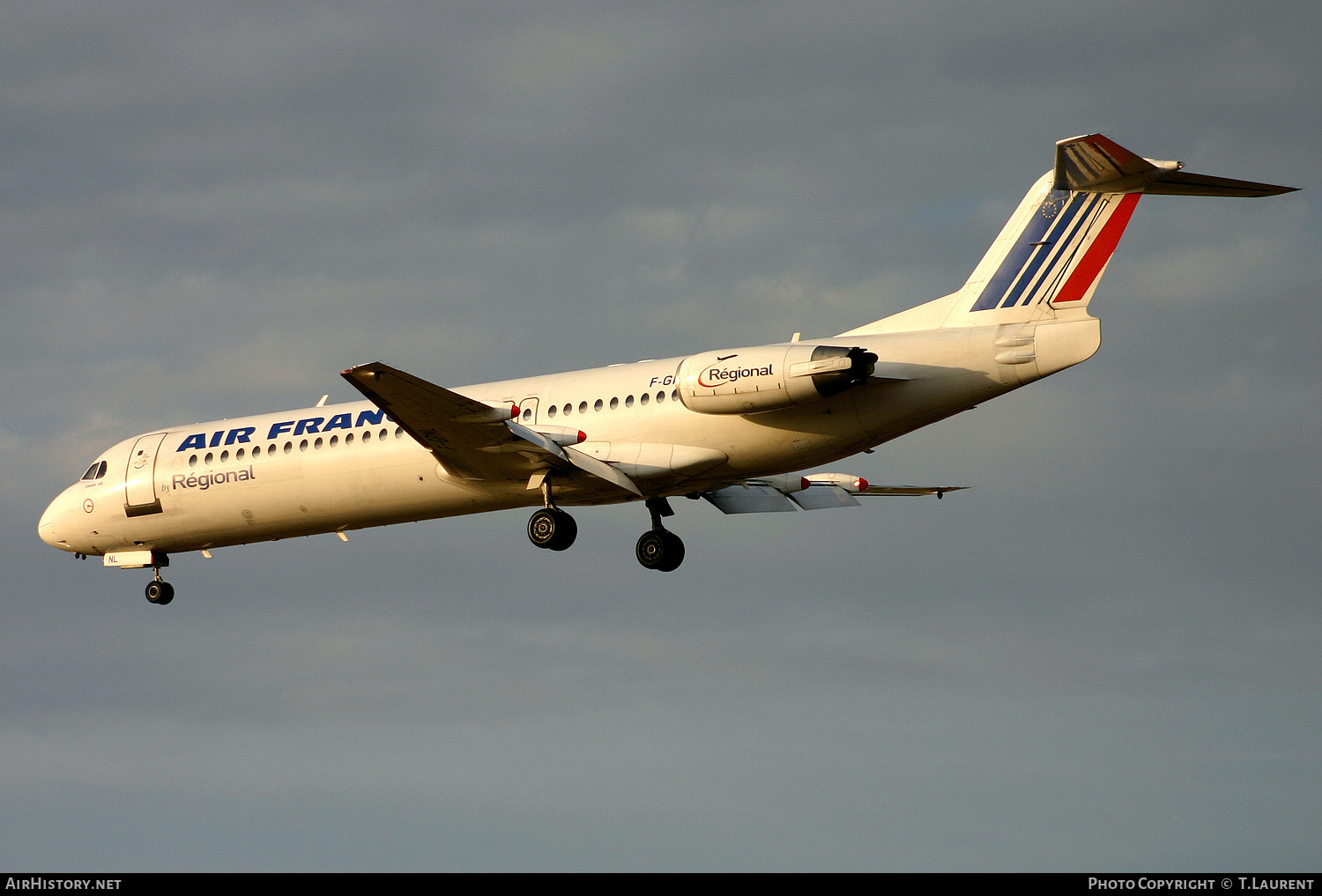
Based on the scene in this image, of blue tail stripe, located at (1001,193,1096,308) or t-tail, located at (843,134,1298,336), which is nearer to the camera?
t-tail, located at (843,134,1298,336)

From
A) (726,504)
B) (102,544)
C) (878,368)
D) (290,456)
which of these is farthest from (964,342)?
(102,544)

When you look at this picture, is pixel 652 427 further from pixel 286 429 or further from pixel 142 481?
pixel 142 481

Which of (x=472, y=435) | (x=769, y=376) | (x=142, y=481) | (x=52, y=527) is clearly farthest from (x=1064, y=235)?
(x=52, y=527)

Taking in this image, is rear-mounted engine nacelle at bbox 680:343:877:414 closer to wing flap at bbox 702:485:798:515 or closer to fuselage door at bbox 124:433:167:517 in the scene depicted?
wing flap at bbox 702:485:798:515

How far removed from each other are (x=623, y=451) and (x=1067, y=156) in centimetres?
903

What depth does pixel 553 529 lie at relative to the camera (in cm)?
2848

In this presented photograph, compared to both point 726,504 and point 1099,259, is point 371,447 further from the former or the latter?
point 1099,259

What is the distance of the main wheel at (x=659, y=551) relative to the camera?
30.9m

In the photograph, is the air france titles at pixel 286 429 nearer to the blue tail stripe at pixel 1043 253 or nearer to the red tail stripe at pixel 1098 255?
the blue tail stripe at pixel 1043 253

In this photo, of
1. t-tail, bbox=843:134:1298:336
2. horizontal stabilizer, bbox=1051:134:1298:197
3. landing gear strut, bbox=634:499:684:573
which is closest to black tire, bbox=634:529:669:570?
landing gear strut, bbox=634:499:684:573

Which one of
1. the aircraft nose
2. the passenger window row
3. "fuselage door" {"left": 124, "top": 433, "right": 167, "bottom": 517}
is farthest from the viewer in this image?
the aircraft nose

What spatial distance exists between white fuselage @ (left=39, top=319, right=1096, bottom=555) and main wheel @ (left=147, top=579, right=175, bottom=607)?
926mm

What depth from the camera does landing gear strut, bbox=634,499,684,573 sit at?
30.9 meters

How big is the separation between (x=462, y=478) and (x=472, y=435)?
6.30 feet
